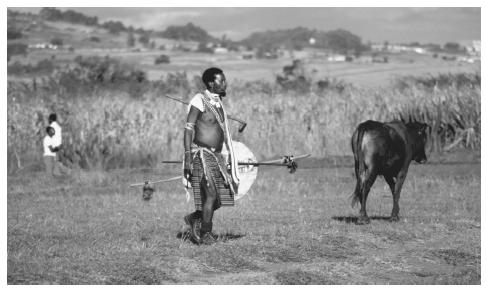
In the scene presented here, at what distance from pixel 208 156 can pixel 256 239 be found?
1.18 meters

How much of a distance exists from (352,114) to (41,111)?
803cm

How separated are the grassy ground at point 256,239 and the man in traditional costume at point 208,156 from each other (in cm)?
42

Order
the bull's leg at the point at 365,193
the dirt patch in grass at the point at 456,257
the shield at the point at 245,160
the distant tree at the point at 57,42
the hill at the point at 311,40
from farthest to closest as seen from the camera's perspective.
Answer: the hill at the point at 311,40 → the distant tree at the point at 57,42 → the bull's leg at the point at 365,193 → the shield at the point at 245,160 → the dirt patch in grass at the point at 456,257

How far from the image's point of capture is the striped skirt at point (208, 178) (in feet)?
36.6

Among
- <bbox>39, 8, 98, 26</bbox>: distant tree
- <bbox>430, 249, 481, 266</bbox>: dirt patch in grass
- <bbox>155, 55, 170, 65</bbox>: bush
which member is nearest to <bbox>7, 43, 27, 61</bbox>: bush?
<bbox>155, 55, 170, 65</bbox>: bush

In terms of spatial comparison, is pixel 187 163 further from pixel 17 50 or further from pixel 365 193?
pixel 17 50

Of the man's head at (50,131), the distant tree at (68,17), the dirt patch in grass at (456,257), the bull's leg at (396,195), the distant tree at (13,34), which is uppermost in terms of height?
the distant tree at (68,17)

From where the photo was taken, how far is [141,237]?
11953 mm

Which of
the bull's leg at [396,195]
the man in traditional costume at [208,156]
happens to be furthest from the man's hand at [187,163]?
the bull's leg at [396,195]

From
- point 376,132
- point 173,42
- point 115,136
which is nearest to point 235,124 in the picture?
point 115,136

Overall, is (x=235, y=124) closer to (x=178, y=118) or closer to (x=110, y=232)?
(x=178, y=118)

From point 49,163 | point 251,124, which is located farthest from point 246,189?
point 251,124

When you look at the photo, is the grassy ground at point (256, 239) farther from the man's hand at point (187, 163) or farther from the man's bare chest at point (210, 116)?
the man's bare chest at point (210, 116)

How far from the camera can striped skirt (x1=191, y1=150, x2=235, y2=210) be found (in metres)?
11.2
